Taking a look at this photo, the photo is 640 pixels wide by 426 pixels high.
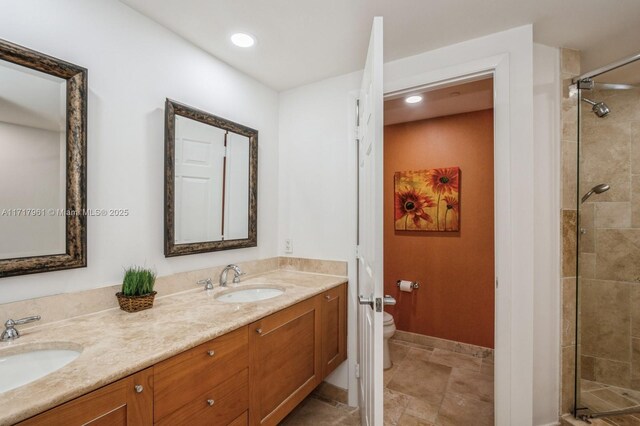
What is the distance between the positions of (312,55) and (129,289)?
169cm

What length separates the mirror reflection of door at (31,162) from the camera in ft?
3.54

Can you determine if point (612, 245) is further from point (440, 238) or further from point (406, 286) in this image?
point (406, 286)

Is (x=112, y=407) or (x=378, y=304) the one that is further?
(x=378, y=304)

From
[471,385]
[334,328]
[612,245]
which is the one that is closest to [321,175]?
[334,328]

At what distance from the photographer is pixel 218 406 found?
1.14 meters

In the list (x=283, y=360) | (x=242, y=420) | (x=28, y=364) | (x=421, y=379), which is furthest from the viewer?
(x=421, y=379)

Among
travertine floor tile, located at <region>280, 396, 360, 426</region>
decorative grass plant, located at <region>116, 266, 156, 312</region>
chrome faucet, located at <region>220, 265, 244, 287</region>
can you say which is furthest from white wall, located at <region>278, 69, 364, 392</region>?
decorative grass plant, located at <region>116, 266, 156, 312</region>

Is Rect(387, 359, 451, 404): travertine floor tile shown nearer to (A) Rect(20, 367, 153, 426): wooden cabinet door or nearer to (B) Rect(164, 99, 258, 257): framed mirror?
(B) Rect(164, 99, 258, 257): framed mirror

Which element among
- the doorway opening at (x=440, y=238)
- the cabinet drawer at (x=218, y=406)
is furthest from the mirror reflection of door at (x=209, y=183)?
the doorway opening at (x=440, y=238)

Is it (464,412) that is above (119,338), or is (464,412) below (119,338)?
below

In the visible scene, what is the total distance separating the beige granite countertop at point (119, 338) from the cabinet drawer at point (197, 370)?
0.13 feet

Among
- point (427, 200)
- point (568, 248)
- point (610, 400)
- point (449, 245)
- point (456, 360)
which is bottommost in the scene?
point (456, 360)

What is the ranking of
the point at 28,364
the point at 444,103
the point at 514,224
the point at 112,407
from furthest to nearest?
the point at 444,103 → the point at 514,224 → the point at 28,364 → the point at 112,407

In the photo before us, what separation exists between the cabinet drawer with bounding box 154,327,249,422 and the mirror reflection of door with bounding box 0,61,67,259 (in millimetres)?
718
